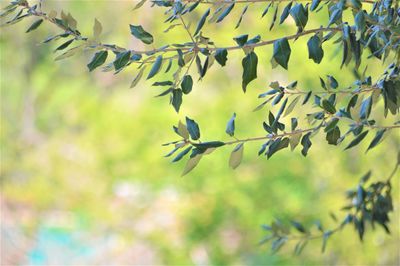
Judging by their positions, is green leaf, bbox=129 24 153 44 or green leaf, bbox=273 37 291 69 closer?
green leaf, bbox=273 37 291 69

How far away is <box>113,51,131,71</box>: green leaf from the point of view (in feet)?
3.23

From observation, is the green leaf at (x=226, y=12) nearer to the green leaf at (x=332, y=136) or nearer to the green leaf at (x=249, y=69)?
the green leaf at (x=249, y=69)

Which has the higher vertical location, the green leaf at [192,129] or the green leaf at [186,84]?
the green leaf at [186,84]

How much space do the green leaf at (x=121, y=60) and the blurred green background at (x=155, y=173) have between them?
2.09 metres

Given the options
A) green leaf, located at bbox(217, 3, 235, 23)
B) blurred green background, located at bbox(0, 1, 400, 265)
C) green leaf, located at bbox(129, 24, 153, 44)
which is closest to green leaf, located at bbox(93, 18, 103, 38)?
green leaf, located at bbox(129, 24, 153, 44)

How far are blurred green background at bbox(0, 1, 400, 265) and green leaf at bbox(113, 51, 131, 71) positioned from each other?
6.87 feet

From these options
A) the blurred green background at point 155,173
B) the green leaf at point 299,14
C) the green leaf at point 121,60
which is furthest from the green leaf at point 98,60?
the blurred green background at point 155,173

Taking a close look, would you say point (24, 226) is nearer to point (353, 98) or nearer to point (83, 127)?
point (83, 127)

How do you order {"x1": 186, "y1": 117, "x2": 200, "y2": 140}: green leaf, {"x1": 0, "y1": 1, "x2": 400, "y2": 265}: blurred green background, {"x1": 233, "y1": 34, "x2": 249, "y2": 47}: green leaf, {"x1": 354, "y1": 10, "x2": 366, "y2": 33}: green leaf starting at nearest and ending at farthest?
{"x1": 354, "y1": 10, "x2": 366, "y2": 33}: green leaf
{"x1": 233, "y1": 34, "x2": 249, "y2": 47}: green leaf
{"x1": 186, "y1": 117, "x2": 200, "y2": 140}: green leaf
{"x1": 0, "y1": 1, "x2": 400, "y2": 265}: blurred green background

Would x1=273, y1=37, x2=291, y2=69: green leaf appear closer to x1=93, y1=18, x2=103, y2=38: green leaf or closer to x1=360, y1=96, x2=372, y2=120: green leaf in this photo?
x1=360, y1=96, x2=372, y2=120: green leaf

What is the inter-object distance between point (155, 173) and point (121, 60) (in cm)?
302

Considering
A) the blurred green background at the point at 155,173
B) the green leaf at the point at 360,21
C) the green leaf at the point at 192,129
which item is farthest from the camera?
the blurred green background at the point at 155,173

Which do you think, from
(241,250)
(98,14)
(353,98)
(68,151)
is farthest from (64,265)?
(353,98)

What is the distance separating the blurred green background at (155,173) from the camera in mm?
3668
